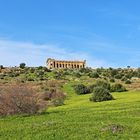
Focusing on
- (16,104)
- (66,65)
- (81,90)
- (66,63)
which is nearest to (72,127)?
(16,104)

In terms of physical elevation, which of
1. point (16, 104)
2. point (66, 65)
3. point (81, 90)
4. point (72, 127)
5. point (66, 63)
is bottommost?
point (72, 127)

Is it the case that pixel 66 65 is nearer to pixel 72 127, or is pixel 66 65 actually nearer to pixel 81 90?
pixel 81 90

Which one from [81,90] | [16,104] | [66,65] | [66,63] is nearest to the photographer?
[16,104]

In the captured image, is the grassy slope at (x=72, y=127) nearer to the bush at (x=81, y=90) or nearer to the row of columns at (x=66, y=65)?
the bush at (x=81, y=90)

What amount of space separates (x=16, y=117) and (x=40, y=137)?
10.0 m

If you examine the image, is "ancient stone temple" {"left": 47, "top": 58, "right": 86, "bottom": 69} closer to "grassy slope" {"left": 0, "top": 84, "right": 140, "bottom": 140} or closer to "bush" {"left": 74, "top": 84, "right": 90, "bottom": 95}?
"bush" {"left": 74, "top": 84, "right": 90, "bottom": 95}

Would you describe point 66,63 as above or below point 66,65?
above

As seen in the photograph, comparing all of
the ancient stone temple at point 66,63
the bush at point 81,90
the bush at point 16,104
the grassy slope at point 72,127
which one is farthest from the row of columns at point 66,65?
the grassy slope at point 72,127

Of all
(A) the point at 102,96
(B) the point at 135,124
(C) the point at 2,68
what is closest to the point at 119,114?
(B) the point at 135,124

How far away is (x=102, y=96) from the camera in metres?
→ 55.8

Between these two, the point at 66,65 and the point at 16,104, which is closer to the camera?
the point at 16,104

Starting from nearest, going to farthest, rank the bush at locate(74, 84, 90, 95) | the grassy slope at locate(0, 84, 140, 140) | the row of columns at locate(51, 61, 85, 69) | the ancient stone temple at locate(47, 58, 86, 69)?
the grassy slope at locate(0, 84, 140, 140) → the bush at locate(74, 84, 90, 95) → the ancient stone temple at locate(47, 58, 86, 69) → the row of columns at locate(51, 61, 85, 69)

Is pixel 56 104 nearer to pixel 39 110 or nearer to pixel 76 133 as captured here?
pixel 39 110

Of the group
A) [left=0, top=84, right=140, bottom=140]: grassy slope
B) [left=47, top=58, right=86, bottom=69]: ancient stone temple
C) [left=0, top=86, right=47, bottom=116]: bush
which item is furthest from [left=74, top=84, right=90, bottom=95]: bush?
[left=47, top=58, right=86, bottom=69]: ancient stone temple
